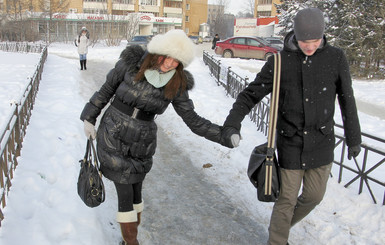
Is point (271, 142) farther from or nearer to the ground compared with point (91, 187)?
farther from the ground

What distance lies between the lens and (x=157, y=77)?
8.59ft

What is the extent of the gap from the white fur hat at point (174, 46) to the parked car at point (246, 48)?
2000cm

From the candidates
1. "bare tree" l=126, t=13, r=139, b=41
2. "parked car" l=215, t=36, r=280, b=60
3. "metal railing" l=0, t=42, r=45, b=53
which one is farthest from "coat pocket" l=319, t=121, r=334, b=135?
"bare tree" l=126, t=13, r=139, b=41

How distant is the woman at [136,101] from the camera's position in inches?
102

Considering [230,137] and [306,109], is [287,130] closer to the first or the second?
[306,109]

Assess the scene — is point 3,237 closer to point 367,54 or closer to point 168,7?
point 367,54

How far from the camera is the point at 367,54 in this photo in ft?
55.0

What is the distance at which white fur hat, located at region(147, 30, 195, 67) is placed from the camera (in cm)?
255

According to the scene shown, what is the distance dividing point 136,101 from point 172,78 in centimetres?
32

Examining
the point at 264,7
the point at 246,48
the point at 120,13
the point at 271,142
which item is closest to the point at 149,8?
the point at 120,13

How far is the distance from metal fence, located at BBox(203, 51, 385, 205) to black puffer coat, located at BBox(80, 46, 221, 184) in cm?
229

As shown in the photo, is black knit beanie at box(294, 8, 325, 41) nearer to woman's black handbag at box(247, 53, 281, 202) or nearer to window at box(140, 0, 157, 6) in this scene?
woman's black handbag at box(247, 53, 281, 202)

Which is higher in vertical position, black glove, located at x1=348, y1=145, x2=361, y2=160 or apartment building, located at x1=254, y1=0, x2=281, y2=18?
apartment building, located at x1=254, y1=0, x2=281, y2=18

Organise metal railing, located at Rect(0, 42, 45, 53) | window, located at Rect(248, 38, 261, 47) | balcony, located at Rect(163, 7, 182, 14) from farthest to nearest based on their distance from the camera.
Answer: balcony, located at Rect(163, 7, 182, 14), metal railing, located at Rect(0, 42, 45, 53), window, located at Rect(248, 38, 261, 47)
